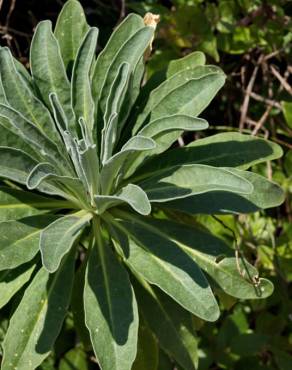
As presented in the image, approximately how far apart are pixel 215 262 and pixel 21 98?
0.61 metres

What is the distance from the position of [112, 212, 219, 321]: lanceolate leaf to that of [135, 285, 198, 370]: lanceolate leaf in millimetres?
153

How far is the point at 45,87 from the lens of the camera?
5.45ft

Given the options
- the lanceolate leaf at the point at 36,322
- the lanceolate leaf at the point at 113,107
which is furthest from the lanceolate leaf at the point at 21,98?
the lanceolate leaf at the point at 36,322

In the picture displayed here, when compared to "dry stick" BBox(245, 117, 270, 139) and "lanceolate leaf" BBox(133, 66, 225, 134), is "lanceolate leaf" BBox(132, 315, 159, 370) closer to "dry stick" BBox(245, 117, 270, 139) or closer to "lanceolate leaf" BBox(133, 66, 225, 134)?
"lanceolate leaf" BBox(133, 66, 225, 134)

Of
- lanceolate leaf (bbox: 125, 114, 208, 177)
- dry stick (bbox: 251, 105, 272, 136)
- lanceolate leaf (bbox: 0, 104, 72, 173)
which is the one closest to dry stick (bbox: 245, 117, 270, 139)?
dry stick (bbox: 251, 105, 272, 136)

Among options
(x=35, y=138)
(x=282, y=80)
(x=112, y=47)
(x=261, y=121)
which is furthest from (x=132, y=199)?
(x=282, y=80)

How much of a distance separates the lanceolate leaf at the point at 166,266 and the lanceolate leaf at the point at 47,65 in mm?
300

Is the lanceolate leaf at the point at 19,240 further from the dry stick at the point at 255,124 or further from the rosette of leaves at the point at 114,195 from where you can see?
the dry stick at the point at 255,124

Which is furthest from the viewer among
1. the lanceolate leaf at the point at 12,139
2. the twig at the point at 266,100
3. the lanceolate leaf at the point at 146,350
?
the twig at the point at 266,100

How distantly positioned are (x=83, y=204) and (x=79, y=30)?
48 cm

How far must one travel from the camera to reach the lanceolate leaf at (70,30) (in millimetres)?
1757

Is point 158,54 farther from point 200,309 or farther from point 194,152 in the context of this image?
point 200,309

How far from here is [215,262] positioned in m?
1.63

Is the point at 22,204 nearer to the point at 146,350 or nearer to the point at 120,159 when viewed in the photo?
the point at 120,159
